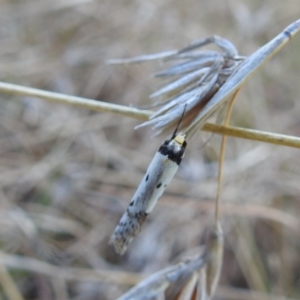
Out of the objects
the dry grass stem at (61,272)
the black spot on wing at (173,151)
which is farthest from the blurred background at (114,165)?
the black spot on wing at (173,151)

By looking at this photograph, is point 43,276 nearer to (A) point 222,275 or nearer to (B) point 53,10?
(A) point 222,275

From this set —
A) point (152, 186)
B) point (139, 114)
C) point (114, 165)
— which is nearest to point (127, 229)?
point (152, 186)

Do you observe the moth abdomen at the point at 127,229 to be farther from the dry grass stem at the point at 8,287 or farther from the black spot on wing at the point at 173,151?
the dry grass stem at the point at 8,287

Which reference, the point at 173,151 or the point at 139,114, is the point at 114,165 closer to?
the point at 139,114

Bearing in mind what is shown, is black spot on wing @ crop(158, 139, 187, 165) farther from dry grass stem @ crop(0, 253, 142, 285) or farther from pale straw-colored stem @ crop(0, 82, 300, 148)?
dry grass stem @ crop(0, 253, 142, 285)

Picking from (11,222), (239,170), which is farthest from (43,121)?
(239,170)

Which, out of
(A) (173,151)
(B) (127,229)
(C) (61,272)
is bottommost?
(C) (61,272)
